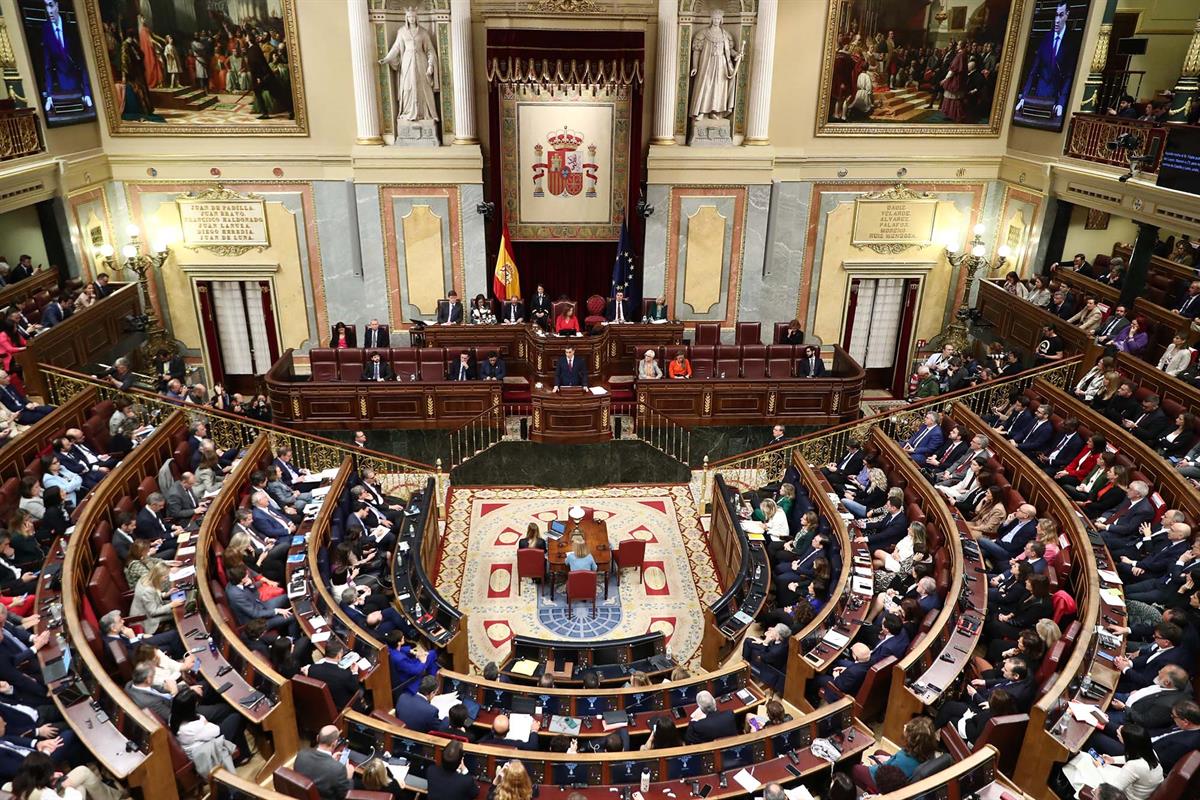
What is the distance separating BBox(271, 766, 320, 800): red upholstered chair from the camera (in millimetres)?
5250

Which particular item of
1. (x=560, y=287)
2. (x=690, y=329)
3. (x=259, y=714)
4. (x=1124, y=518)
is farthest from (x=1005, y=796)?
(x=560, y=287)

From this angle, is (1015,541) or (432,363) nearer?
(1015,541)

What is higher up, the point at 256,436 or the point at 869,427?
the point at 869,427

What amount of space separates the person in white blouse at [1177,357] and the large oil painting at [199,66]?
44.0 ft

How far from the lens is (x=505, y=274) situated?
1442cm

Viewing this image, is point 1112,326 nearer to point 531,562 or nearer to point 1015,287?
point 1015,287

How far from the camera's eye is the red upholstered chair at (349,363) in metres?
12.9

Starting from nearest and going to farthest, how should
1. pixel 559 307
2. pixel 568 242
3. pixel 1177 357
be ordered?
pixel 1177 357 < pixel 559 307 < pixel 568 242

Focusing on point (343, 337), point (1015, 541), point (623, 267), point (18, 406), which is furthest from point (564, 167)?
point (1015, 541)

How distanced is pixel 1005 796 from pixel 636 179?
11.3m

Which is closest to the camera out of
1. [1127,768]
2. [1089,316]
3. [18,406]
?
[1127,768]

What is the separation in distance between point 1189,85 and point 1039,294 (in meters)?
3.68

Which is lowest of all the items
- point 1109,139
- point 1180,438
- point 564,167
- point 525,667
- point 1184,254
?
point 525,667

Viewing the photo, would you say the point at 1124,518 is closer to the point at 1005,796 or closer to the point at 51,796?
the point at 1005,796
